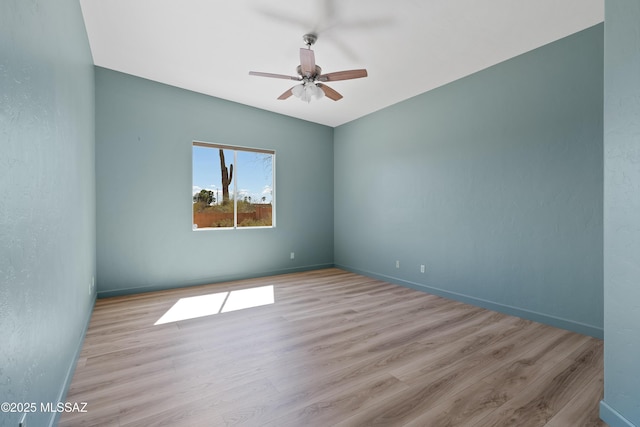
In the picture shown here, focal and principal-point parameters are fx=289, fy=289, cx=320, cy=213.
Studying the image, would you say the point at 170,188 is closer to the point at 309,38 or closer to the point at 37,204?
the point at 309,38

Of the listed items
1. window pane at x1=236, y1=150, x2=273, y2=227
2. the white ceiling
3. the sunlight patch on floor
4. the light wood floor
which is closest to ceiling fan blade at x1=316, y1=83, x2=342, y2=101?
the white ceiling

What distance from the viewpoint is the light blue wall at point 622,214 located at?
1.49 metres

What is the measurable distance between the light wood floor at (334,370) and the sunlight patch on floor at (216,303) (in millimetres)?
155

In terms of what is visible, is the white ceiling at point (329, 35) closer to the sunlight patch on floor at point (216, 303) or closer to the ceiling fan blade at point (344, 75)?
the ceiling fan blade at point (344, 75)

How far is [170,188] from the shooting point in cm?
446

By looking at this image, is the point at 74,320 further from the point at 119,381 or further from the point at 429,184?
the point at 429,184

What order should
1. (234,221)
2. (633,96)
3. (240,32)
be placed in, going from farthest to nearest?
(234,221), (240,32), (633,96)

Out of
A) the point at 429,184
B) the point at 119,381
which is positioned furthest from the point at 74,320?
the point at 429,184

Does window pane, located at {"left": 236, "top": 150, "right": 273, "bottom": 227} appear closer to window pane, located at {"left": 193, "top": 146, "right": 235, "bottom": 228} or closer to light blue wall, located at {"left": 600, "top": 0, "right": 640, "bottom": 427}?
window pane, located at {"left": 193, "top": 146, "right": 235, "bottom": 228}

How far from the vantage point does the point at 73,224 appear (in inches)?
89.4

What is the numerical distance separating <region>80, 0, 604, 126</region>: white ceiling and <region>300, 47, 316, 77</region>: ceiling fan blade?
0.33 meters

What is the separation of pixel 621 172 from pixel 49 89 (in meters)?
3.15

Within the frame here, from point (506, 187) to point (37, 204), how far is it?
4.16 metres

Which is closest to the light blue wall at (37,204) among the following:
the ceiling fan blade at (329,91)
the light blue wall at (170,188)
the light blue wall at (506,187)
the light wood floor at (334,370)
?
the light wood floor at (334,370)
